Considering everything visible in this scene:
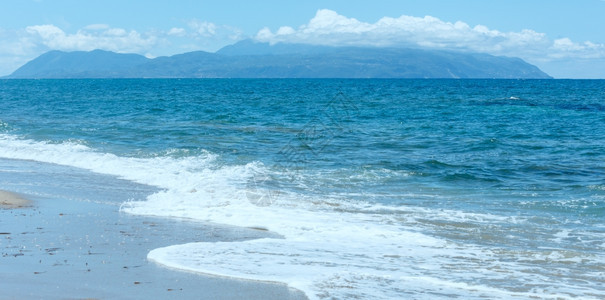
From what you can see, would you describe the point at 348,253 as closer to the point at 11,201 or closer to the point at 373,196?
the point at 373,196

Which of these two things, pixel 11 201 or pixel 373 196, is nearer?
pixel 11 201

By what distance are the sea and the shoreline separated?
2109 millimetres

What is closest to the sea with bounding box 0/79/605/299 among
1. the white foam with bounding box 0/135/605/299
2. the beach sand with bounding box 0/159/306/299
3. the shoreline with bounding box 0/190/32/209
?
the white foam with bounding box 0/135/605/299

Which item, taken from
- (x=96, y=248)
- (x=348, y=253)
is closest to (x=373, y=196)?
(x=348, y=253)

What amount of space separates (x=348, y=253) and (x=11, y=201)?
7213mm

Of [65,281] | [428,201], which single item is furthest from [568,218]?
[65,281]

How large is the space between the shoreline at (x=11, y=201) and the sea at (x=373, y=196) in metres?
2.11

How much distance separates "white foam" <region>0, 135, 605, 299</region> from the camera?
23.9 feet

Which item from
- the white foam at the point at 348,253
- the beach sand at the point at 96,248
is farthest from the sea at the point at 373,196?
the beach sand at the point at 96,248

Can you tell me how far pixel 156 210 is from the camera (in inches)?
464

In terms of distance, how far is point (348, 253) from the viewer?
29.1ft

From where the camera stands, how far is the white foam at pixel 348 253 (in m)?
7.29

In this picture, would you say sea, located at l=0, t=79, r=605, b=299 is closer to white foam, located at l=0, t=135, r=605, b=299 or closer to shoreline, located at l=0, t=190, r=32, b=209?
white foam, located at l=0, t=135, r=605, b=299

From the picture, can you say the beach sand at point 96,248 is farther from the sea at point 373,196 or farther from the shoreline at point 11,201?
the sea at point 373,196
